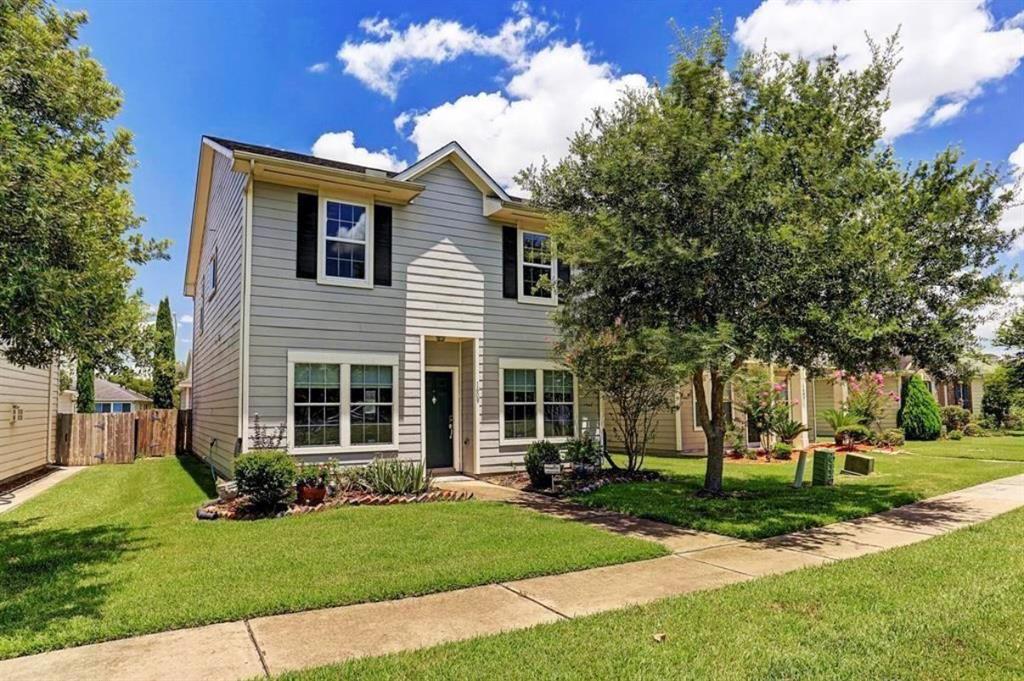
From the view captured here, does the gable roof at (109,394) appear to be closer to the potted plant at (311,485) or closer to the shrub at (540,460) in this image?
the potted plant at (311,485)

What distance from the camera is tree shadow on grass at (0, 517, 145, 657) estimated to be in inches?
187

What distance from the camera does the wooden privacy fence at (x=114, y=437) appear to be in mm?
17438

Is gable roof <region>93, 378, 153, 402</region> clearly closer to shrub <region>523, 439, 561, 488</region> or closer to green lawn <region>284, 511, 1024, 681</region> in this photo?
shrub <region>523, 439, 561, 488</region>

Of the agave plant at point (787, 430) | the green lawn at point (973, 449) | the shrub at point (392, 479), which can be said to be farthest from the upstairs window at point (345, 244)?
the green lawn at point (973, 449)

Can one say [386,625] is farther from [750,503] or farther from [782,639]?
[750,503]

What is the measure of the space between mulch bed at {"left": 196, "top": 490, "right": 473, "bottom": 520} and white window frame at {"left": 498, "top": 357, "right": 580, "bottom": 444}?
2.44 meters

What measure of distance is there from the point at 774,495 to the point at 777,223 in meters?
4.80

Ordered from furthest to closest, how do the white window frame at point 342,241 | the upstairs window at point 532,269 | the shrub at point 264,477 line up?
the upstairs window at point 532,269, the white window frame at point 342,241, the shrub at point 264,477

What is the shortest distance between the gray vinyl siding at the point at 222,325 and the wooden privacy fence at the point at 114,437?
261 cm

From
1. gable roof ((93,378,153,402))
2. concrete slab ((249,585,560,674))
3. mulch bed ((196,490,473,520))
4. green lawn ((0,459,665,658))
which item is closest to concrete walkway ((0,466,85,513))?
green lawn ((0,459,665,658))

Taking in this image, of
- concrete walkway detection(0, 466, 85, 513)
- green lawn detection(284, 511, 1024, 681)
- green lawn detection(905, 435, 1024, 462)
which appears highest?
green lawn detection(284, 511, 1024, 681)

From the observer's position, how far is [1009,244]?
8.95 meters

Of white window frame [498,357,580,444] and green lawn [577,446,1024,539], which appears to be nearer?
green lawn [577,446,1024,539]

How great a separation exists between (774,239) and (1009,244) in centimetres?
405
